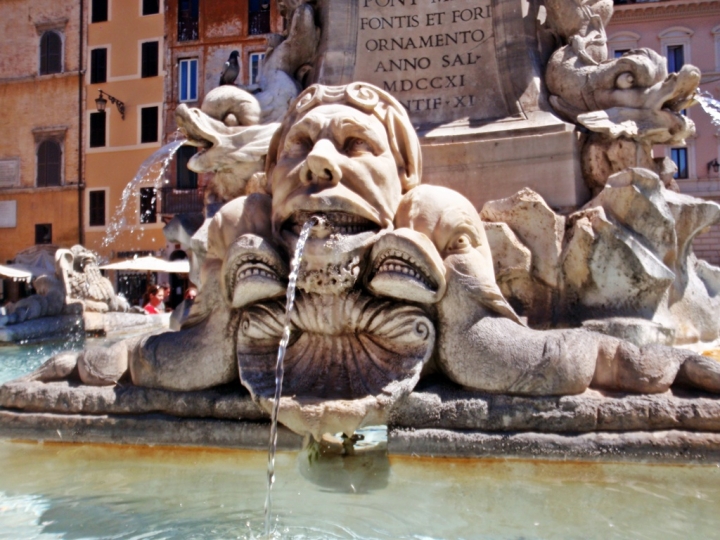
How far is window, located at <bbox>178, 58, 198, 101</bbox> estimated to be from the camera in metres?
29.2

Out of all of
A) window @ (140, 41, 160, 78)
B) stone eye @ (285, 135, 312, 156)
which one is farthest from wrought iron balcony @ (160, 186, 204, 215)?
stone eye @ (285, 135, 312, 156)

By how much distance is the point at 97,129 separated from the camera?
99.6 feet

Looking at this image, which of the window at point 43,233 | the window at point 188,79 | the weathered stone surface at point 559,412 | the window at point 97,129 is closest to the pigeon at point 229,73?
the weathered stone surface at point 559,412

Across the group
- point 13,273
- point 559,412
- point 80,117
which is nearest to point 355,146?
point 559,412

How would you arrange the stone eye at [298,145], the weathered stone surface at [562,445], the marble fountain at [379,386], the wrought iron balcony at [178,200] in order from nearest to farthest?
1. the marble fountain at [379,386]
2. the weathered stone surface at [562,445]
3. the stone eye at [298,145]
4. the wrought iron balcony at [178,200]

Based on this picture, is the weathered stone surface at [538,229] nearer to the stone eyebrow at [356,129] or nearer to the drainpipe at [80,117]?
the stone eyebrow at [356,129]

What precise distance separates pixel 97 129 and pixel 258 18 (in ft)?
27.5

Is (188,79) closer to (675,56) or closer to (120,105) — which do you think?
(120,105)

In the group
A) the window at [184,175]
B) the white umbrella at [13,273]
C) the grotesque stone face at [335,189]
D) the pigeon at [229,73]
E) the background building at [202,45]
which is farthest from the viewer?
the background building at [202,45]

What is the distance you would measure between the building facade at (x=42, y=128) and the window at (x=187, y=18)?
4.97 m

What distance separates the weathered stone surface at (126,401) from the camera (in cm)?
294

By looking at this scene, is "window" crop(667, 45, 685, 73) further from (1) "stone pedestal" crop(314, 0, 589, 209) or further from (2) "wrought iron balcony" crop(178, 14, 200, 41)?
(1) "stone pedestal" crop(314, 0, 589, 209)

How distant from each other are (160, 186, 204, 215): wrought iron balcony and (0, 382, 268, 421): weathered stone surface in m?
23.9

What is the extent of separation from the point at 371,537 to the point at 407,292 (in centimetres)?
97
